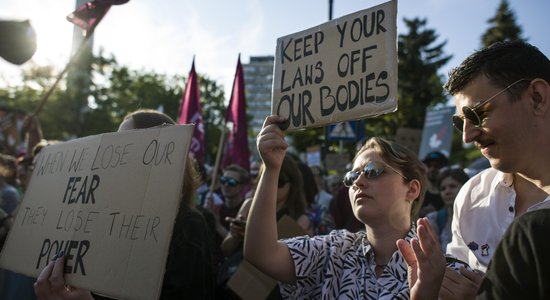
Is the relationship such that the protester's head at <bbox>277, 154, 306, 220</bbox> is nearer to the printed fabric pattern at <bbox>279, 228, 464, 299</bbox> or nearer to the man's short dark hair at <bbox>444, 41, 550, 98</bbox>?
the printed fabric pattern at <bbox>279, 228, 464, 299</bbox>

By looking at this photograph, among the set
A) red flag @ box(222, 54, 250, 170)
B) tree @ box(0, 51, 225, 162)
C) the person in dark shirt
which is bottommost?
the person in dark shirt

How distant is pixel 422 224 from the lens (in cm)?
162

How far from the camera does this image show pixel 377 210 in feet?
7.63

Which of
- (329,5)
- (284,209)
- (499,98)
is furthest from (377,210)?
(329,5)

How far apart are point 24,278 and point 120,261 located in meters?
2.00

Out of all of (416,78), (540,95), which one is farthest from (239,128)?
(416,78)

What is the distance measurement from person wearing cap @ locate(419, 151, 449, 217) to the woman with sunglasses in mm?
3191

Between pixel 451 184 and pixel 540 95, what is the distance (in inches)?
125

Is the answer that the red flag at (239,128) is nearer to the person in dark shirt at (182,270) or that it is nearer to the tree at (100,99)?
the person in dark shirt at (182,270)

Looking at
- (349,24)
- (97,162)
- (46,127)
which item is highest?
(46,127)

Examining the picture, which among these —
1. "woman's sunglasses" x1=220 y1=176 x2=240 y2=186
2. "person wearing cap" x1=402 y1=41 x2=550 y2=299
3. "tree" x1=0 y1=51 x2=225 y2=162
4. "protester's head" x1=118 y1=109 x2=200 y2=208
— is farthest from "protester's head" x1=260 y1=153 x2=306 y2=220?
"tree" x1=0 y1=51 x2=225 y2=162

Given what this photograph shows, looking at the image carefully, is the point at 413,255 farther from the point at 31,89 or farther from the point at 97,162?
the point at 31,89

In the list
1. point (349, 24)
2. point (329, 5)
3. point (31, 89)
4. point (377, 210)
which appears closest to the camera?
point (349, 24)

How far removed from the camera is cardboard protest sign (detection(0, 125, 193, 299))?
1.86m
